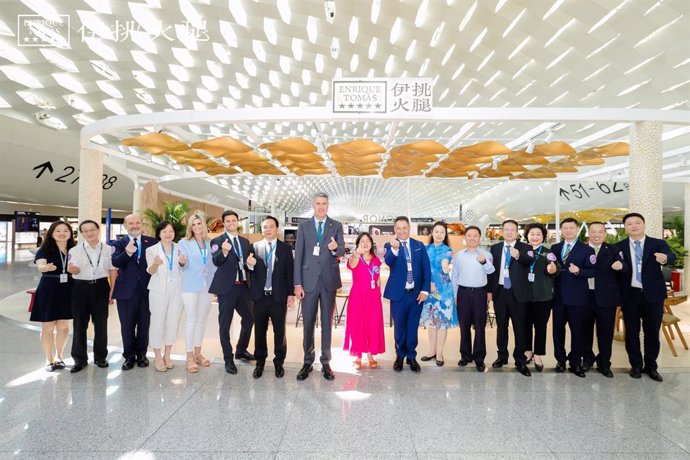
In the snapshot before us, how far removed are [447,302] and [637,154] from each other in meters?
3.08

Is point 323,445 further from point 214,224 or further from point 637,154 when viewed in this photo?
point 214,224

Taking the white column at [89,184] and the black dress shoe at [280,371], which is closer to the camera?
the black dress shoe at [280,371]

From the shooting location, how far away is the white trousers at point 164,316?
11.8ft

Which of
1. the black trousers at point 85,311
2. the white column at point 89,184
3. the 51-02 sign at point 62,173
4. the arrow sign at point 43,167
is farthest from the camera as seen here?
the 51-02 sign at point 62,173

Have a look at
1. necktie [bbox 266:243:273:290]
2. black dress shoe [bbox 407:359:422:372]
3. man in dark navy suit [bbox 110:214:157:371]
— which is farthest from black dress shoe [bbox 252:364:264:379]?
black dress shoe [bbox 407:359:422:372]

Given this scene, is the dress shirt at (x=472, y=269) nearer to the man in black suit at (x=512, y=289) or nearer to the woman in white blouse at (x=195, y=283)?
the man in black suit at (x=512, y=289)

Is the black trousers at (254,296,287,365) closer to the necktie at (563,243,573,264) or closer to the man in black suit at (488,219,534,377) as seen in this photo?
the man in black suit at (488,219,534,377)

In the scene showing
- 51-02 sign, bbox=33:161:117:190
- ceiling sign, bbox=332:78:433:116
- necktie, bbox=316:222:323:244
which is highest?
51-02 sign, bbox=33:161:117:190

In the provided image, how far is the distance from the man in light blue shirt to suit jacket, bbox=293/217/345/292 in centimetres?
139

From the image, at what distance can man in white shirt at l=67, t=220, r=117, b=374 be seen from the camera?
3590 millimetres

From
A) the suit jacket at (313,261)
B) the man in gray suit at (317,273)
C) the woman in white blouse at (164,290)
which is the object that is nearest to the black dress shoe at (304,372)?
the man in gray suit at (317,273)

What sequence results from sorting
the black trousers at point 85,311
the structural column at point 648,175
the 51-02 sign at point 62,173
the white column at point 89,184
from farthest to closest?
the 51-02 sign at point 62,173 → the white column at point 89,184 → the structural column at point 648,175 → the black trousers at point 85,311

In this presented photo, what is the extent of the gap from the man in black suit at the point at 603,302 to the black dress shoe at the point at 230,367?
3672 millimetres

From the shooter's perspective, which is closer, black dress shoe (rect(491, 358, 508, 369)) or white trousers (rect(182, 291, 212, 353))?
white trousers (rect(182, 291, 212, 353))
